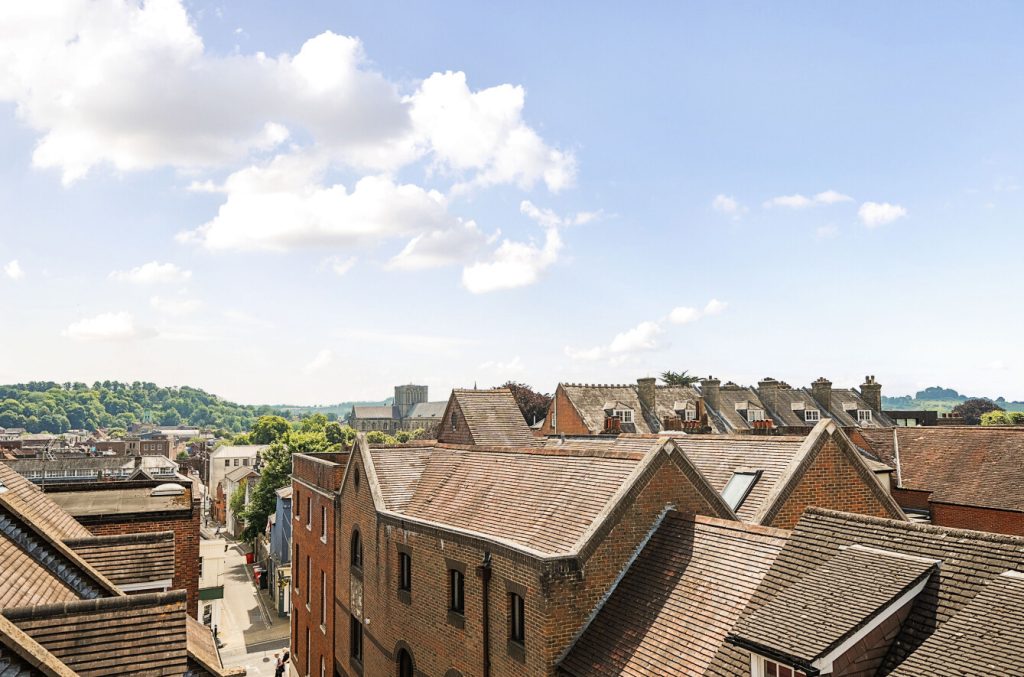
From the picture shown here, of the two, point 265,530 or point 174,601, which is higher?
point 174,601

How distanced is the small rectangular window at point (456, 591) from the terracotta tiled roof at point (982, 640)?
10715 mm

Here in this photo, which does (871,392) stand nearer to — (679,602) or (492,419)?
(492,419)

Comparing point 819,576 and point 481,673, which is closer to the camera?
point 819,576

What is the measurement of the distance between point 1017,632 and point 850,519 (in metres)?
4.01

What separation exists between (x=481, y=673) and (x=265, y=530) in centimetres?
5199

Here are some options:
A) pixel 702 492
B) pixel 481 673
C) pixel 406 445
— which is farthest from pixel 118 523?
Answer: pixel 702 492

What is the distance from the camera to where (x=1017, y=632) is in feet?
24.6

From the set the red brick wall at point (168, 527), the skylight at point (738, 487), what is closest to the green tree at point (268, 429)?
the red brick wall at point (168, 527)

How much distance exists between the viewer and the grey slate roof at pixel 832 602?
339 inches

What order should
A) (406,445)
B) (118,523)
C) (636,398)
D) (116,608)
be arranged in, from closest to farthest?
(116,608) → (118,523) → (406,445) → (636,398)

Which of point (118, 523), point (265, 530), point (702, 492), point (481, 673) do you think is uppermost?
point (702, 492)

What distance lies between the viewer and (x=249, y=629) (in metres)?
44.1

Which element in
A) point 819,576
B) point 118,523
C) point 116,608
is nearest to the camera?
point 116,608

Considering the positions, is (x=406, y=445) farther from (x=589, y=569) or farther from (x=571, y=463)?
(x=589, y=569)
